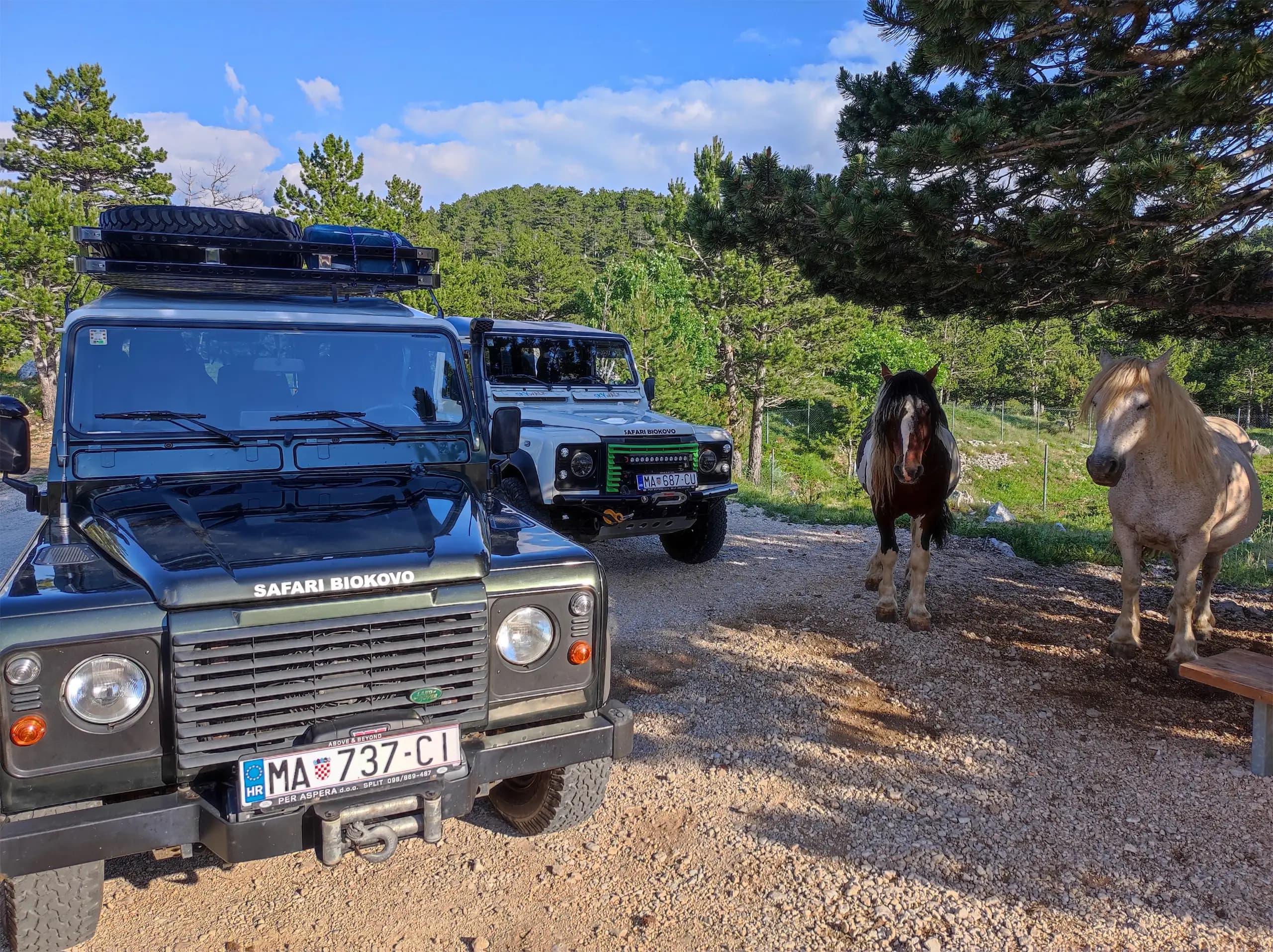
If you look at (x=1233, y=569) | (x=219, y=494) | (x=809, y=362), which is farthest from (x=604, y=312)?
(x=219, y=494)

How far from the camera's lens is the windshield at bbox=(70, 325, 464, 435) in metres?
3.50

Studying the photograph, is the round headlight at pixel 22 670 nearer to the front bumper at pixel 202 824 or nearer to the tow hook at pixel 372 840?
the front bumper at pixel 202 824

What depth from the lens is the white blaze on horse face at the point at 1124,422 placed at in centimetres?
507

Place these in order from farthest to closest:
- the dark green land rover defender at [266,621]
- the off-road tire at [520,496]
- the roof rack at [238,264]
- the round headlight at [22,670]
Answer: the off-road tire at [520,496]
the roof rack at [238,264]
the dark green land rover defender at [266,621]
the round headlight at [22,670]

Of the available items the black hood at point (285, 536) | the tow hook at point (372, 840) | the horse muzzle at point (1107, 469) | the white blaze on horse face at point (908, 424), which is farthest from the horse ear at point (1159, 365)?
the tow hook at point (372, 840)

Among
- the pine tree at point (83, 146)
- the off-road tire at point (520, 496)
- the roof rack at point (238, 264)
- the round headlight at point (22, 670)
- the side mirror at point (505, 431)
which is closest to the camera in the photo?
the round headlight at point (22, 670)

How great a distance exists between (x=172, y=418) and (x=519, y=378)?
187 inches

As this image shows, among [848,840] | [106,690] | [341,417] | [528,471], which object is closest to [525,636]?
[106,690]

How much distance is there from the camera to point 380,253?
4.68 m

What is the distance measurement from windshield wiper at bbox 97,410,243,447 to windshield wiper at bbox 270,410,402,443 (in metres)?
0.22

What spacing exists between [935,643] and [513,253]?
42.3 metres

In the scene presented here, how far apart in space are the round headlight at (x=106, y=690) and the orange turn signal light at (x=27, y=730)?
8 cm

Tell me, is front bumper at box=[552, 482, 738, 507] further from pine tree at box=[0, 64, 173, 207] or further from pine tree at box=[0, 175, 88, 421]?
pine tree at box=[0, 64, 173, 207]

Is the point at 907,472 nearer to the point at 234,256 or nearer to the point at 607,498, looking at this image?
the point at 607,498
